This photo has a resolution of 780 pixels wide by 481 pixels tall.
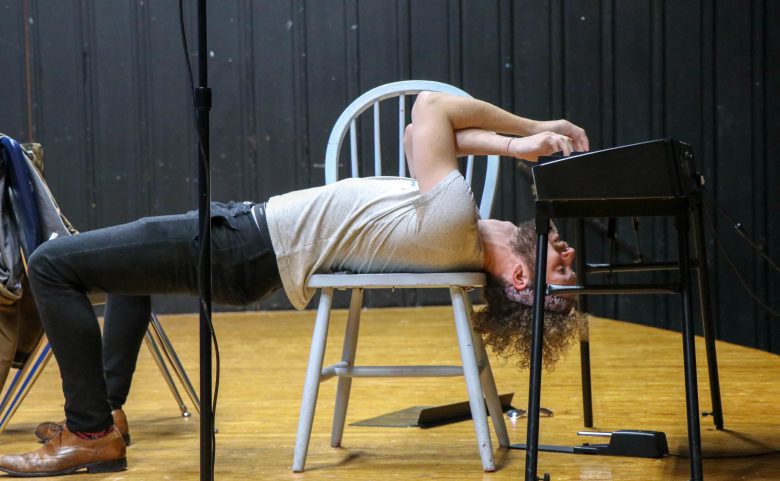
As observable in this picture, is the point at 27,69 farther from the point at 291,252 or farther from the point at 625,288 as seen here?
the point at 625,288

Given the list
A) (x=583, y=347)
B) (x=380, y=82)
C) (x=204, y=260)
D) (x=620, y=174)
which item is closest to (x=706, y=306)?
(x=583, y=347)

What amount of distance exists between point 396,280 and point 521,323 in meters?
0.25

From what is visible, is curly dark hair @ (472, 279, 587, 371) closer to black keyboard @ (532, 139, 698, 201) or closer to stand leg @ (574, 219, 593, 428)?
stand leg @ (574, 219, 593, 428)

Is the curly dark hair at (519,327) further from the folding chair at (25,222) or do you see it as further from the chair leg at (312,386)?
the folding chair at (25,222)

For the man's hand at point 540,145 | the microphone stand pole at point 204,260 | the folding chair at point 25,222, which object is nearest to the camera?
the microphone stand pole at point 204,260

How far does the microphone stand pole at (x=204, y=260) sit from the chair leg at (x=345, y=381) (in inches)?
24.6

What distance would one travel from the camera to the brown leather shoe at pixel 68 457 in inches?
66.4

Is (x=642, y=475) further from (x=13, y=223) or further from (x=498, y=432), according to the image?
(x=13, y=223)

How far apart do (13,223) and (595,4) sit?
155 inches

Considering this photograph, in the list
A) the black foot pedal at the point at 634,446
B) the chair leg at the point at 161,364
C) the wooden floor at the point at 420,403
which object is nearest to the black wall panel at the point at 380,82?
the wooden floor at the point at 420,403

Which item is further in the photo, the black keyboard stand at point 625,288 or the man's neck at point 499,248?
the man's neck at point 499,248

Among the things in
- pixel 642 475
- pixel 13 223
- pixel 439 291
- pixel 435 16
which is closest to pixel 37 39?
pixel 435 16

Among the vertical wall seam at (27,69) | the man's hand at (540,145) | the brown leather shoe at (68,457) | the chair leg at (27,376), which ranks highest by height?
the vertical wall seam at (27,69)

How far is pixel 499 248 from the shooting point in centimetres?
174
